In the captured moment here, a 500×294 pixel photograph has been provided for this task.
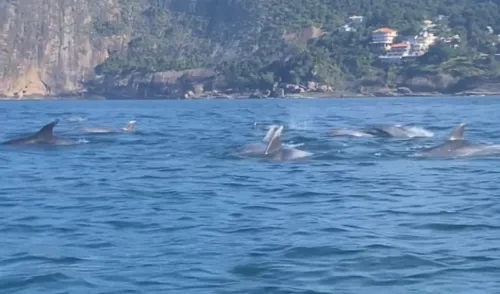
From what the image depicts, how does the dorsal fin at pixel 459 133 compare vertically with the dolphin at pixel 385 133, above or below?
above

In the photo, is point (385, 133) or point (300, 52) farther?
point (300, 52)

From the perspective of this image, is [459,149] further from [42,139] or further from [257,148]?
[42,139]

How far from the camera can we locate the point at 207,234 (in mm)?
15547

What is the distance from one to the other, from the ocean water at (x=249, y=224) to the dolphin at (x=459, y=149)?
0.76 meters

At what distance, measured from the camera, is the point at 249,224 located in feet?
53.9

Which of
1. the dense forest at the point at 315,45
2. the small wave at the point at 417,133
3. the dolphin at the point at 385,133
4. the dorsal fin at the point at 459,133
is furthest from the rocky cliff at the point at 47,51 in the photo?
the dorsal fin at the point at 459,133

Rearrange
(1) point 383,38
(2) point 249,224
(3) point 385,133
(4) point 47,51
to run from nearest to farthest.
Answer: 1. (2) point 249,224
2. (3) point 385,133
3. (1) point 383,38
4. (4) point 47,51

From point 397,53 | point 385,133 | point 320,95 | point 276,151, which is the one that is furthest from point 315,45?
point 276,151

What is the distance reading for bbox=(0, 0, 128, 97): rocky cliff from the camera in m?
178

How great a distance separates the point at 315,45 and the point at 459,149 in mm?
133532

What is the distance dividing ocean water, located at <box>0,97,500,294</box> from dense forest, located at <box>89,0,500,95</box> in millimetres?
106224

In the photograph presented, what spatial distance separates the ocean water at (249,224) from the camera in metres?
12.7

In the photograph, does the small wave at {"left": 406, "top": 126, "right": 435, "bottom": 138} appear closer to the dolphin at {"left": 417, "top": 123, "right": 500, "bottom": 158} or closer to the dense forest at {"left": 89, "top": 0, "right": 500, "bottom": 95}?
the dolphin at {"left": 417, "top": 123, "right": 500, "bottom": 158}

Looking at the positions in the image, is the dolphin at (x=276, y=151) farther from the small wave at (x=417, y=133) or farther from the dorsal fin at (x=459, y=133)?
the small wave at (x=417, y=133)
